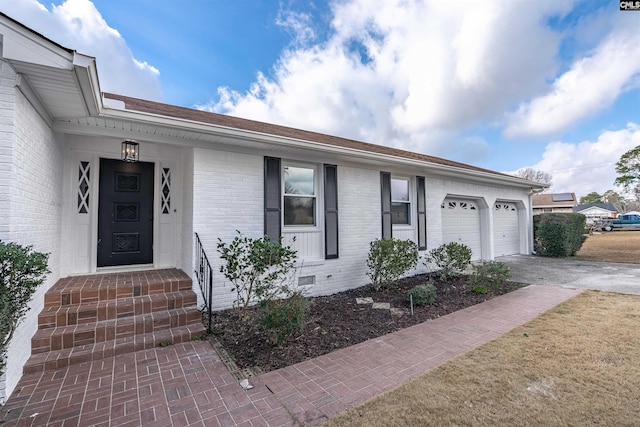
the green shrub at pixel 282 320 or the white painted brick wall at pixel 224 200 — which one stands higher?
the white painted brick wall at pixel 224 200

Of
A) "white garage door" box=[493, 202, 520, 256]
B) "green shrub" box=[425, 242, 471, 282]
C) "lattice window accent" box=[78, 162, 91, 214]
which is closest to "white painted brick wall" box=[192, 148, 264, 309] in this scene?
"lattice window accent" box=[78, 162, 91, 214]

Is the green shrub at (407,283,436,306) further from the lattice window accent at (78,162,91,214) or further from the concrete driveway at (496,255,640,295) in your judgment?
the lattice window accent at (78,162,91,214)

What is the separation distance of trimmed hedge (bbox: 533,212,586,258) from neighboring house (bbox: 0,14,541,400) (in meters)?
6.71

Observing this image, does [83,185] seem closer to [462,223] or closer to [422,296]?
[422,296]

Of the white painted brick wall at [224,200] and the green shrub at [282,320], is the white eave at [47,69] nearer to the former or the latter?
the white painted brick wall at [224,200]

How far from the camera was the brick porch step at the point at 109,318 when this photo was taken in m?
3.20

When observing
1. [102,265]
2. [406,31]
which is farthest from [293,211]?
[406,31]

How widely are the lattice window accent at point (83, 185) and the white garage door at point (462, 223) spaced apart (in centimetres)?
924

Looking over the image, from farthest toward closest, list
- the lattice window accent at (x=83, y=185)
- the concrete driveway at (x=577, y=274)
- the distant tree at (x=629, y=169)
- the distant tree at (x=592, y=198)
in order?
the distant tree at (x=592, y=198) → the distant tree at (x=629, y=169) → the concrete driveway at (x=577, y=274) → the lattice window accent at (x=83, y=185)

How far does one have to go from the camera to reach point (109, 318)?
3730 mm

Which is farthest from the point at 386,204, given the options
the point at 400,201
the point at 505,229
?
the point at 505,229

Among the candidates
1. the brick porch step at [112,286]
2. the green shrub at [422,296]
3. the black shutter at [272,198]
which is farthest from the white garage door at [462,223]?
the brick porch step at [112,286]

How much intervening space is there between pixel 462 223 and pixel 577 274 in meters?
3.31

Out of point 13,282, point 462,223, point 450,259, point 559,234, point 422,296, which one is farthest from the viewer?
point 559,234
